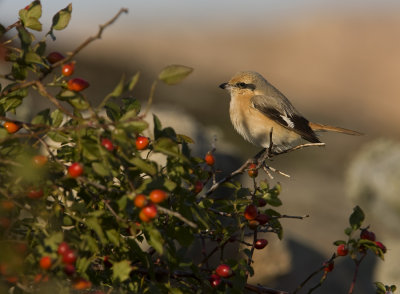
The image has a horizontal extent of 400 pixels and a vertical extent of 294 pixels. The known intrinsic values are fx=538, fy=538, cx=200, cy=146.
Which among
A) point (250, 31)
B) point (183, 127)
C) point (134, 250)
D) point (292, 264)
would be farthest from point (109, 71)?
point (250, 31)

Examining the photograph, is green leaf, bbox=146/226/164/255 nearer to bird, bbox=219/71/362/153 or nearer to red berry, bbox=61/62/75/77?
red berry, bbox=61/62/75/77

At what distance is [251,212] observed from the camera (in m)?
2.75

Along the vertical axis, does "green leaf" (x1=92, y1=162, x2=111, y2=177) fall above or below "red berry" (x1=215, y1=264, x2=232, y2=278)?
above

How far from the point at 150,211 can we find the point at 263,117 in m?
4.58

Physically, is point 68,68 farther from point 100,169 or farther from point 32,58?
point 100,169

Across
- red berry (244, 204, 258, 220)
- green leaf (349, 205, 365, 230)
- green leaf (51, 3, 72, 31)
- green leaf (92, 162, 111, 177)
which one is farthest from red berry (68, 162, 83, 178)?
green leaf (349, 205, 365, 230)

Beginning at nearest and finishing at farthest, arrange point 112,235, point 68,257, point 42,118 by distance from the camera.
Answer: point 68,257, point 112,235, point 42,118

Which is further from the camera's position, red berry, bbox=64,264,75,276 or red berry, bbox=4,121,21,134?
red berry, bbox=4,121,21,134

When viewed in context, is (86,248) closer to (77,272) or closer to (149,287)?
(77,272)

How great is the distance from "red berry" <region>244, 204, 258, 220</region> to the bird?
362 centimetres

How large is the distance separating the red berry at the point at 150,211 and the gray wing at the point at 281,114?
15.1 feet

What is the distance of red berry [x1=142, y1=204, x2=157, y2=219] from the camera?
2060 mm

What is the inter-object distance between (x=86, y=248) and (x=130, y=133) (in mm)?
538

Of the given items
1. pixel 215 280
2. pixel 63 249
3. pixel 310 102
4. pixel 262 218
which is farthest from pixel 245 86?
pixel 310 102
